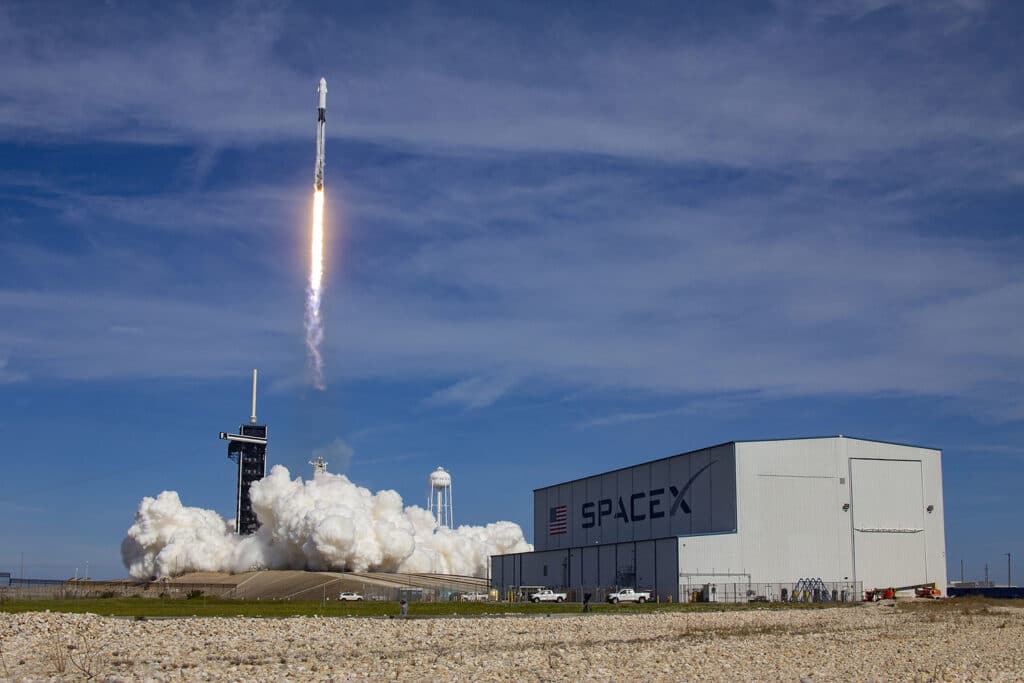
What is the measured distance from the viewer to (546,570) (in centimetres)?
8788

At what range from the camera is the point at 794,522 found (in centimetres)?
7075

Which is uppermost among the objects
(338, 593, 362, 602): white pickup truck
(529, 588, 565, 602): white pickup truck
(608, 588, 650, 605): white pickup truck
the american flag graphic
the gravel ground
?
the american flag graphic

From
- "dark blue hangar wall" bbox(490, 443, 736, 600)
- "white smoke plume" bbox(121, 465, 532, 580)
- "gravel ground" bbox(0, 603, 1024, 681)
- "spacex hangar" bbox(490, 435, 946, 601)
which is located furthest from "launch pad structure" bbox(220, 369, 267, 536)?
"gravel ground" bbox(0, 603, 1024, 681)

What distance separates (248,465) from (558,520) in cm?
4143

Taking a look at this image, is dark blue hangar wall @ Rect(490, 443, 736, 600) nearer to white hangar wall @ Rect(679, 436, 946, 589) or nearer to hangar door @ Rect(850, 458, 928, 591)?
white hangar wall @ Rect(679, 436, 946, 589)

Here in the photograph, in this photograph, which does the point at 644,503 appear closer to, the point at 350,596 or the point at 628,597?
the point at 628,597

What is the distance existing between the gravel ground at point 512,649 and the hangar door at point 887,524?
22937 millimetres

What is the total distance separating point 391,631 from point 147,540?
90.8 metres

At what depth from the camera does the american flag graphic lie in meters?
96.0

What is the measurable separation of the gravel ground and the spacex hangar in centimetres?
2060

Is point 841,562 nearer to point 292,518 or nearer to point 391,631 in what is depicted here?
point 391,631

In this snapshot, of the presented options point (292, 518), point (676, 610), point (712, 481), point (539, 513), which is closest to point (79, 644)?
point (676, 610)

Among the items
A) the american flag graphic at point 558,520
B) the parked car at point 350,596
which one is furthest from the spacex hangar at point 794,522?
the parked car at point 350,596

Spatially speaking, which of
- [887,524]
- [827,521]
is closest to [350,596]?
[827,521]
